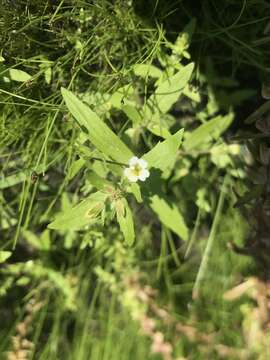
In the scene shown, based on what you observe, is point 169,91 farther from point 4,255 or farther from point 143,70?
point 4,255

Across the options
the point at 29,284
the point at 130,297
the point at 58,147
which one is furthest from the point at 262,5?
the point at 29,284

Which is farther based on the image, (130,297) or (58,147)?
(130,297)

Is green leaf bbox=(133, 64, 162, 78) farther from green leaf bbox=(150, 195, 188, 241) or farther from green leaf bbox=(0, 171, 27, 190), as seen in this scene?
green leaf bbox=(0, 171, 27, 190)

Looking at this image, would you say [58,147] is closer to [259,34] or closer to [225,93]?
[225,93]

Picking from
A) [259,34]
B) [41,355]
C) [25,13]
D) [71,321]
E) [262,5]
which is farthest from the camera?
[71,321]

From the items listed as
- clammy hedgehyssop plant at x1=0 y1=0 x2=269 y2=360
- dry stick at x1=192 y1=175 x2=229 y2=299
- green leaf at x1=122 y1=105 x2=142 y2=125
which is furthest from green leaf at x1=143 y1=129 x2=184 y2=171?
dry stick at x1=192 y1=175 x2=229 y2=299

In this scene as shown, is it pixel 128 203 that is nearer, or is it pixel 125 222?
pixel 125 222

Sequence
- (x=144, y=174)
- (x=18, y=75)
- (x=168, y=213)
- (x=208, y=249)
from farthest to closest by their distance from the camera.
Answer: (x=208, y=249)
(x=168, y=213)
(x=18, y=75)
(x=144, y=174)

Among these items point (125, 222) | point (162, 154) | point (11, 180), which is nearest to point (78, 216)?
point (125, 222)
